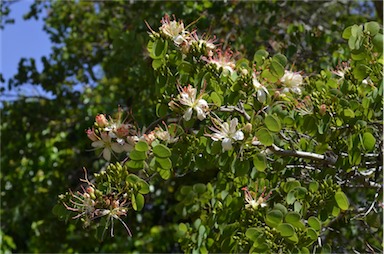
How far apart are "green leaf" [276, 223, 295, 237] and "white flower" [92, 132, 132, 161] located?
1.71 feet

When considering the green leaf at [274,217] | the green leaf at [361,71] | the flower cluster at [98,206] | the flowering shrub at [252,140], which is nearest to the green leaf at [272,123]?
the flowering shrub at [252,140]

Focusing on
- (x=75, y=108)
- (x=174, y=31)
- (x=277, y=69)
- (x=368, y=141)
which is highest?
(x=174, y=31)

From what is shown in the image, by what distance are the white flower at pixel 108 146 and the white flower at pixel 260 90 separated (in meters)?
0.42

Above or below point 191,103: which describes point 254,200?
below

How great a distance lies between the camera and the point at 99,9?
17.3 ft

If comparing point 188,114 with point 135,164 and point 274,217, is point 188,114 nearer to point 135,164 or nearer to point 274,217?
point 135,164

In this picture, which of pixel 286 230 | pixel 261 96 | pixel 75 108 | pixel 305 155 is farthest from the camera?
pixel 75 108

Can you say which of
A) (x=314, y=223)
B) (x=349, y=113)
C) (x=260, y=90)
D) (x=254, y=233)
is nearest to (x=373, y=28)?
(x=349, y=113)

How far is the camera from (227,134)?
6.06ft

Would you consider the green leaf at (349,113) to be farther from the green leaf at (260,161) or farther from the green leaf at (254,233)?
the green leaf at (254,233)

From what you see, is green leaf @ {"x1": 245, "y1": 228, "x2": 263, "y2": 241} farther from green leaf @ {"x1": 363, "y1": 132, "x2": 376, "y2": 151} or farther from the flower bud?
green leaf @ {"x1": 363, "y1": 132, "x2": 376, "y2": 151}

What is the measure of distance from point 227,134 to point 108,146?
0.39 m

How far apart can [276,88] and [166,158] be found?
459 millimetres

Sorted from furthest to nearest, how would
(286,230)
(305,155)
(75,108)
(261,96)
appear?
1. (75,108)
2. (305,155)
3. (261,96)
4. (286,230)
